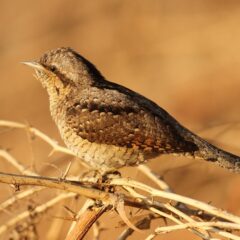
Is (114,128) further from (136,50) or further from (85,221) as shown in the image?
(136,50)

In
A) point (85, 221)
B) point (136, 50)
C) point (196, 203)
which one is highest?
point (136, 50)

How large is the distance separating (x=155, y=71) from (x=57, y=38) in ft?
5.24

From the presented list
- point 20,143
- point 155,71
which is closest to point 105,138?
point 20,143

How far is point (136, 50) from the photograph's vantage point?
12.1 m

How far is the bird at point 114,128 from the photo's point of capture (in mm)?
4344

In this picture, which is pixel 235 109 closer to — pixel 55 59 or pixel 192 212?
pixel 55 59

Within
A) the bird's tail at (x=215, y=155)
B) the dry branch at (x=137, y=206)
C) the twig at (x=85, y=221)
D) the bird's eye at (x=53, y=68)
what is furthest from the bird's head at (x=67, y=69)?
the twig at (x=85, y=221)

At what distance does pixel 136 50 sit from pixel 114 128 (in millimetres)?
7795

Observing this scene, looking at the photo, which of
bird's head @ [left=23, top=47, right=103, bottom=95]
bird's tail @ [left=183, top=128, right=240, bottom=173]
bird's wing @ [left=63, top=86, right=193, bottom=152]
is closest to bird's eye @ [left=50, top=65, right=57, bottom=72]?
bird's head @ [left=23, top=47, right=103, bottom=95]

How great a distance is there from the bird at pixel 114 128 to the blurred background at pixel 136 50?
460 cm

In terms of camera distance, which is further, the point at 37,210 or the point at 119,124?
the point at 119,124

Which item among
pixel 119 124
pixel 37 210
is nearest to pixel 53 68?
pixel 119 124

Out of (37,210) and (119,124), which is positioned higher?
(119,124)

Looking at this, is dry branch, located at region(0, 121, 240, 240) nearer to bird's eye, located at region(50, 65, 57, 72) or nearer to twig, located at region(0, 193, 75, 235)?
twig, located at region(0, 193, 75, 235)
